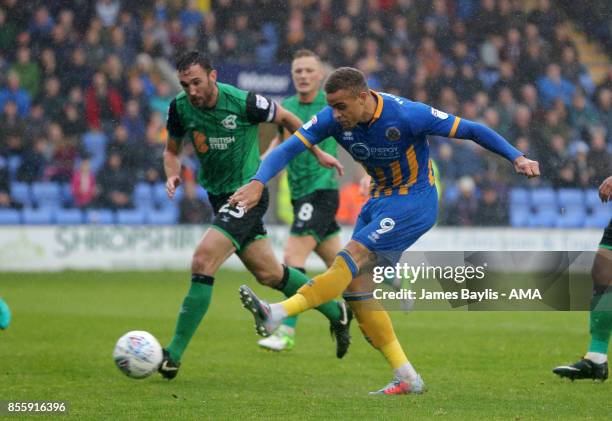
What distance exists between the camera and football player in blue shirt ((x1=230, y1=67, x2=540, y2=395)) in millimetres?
6723

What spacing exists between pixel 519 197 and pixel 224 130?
1210 centimetres

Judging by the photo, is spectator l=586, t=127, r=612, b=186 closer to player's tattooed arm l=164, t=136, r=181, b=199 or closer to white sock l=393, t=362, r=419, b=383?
player's tattooed arm l=164, t=136, r=181, b=199

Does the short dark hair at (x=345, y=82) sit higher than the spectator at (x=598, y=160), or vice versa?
the short dark hair at (x=345, y=82)

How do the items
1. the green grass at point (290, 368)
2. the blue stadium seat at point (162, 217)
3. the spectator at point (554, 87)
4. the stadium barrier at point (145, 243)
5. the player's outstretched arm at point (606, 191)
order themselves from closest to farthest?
the green grass at point (290, 368), the player's outstretched arm at point (606, 191), the stadium barrier at point (145, 243), the blue stadium seat at point (162, 217), the spectator at point (554, 87)

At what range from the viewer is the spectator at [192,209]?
1809cm

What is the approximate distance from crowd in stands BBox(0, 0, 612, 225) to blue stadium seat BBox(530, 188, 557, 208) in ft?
0.71

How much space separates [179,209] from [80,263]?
74.8 inches

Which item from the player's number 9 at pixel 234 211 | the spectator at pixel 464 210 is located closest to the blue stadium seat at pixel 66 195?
the spectator at pixel 464 210

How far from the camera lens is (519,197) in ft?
63.5

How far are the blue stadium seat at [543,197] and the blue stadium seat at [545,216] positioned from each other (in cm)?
6

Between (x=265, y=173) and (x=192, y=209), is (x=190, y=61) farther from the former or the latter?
(x=192, y=209)

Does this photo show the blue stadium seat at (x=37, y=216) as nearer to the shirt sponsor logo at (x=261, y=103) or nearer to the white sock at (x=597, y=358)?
the shirt sponsor logo at (x=261, y=103)

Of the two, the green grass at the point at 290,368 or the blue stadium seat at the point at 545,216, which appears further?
the blue stadium seat at the point at 545,216

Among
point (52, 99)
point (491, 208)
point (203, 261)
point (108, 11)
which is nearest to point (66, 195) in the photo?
point (52, 99)
